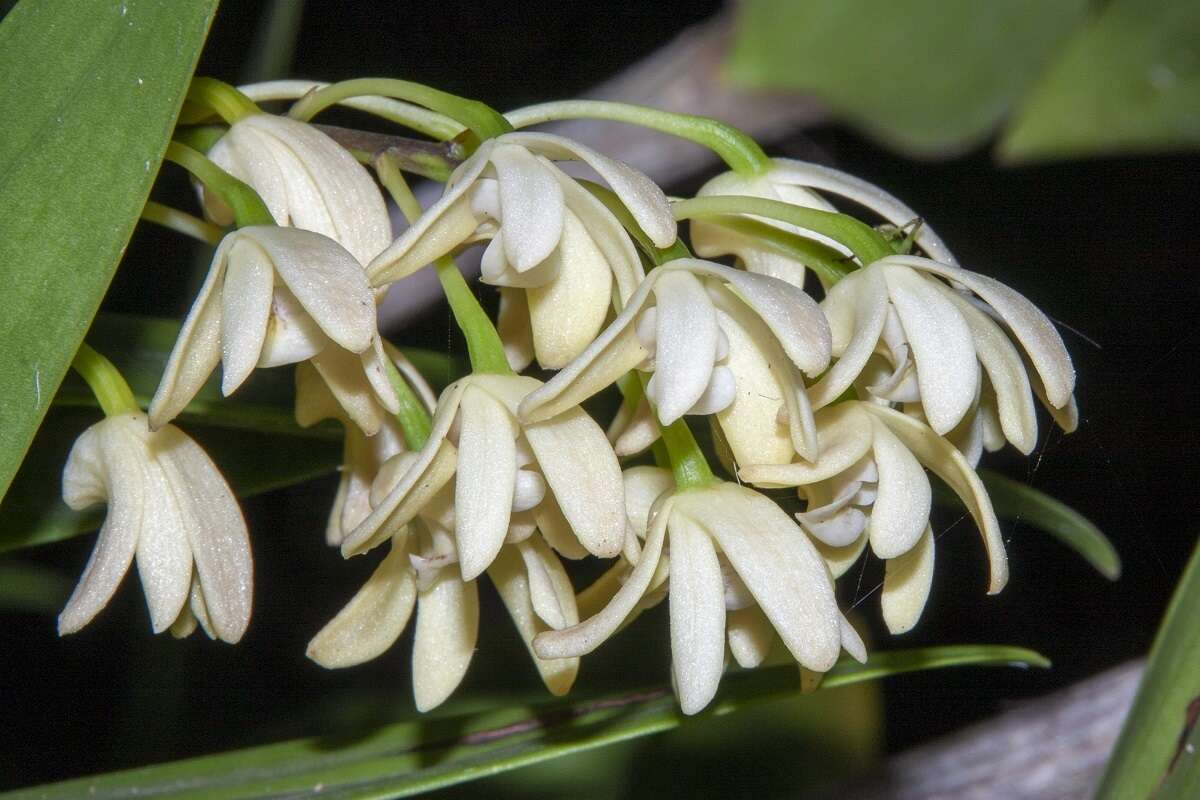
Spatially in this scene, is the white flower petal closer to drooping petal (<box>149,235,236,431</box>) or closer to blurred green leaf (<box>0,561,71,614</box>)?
drooping petal (<box>149,235,236,431</box>)

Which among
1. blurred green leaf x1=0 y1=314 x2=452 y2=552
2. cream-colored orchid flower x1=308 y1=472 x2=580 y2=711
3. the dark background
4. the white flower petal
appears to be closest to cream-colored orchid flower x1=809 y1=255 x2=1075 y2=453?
the white flower petal

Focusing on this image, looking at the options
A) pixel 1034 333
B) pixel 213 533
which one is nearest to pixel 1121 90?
pixel 1034 333

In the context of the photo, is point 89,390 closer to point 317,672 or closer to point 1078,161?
point 317,672

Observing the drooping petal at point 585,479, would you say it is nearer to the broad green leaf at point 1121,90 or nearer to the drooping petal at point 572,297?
the drooping petal at point 572,297

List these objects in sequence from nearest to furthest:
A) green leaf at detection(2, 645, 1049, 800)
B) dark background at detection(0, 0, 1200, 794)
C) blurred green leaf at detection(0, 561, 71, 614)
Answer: green leaf at detection(2, 645, 1049, 800)
blurred green leaf at detection(0, 561, 71, 614)
dark background at detection(0, 0, 1200, 794)

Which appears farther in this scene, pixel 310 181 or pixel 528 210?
pixel 310 181

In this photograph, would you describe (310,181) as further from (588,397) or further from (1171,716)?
(1171,716)

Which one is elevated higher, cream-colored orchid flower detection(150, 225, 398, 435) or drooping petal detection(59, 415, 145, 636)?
cream-colored orchid flower detection(150, 225, 398, 435)
